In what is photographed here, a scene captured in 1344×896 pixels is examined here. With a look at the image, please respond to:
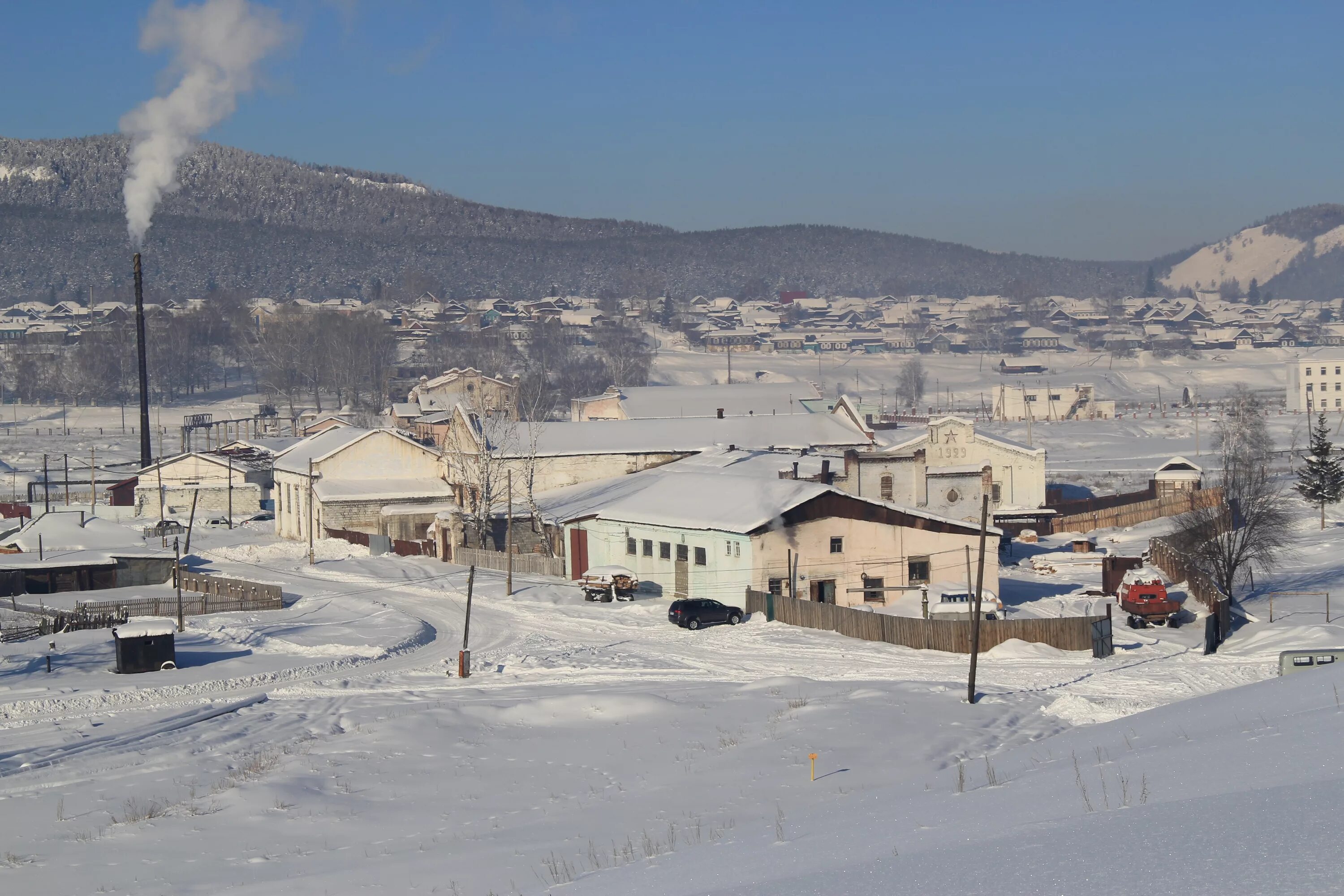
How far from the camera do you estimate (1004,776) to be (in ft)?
44.5

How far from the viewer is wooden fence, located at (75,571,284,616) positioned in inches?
1451

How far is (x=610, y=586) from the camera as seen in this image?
37.9 m

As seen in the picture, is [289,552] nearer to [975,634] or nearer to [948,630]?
[948,630]

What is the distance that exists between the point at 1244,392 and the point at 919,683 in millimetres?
102883

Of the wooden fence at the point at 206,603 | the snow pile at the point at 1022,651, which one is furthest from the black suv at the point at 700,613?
the wooden fence at the point at 206,603

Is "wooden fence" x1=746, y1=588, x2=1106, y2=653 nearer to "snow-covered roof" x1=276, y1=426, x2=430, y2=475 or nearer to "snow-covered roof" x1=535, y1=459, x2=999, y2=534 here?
"snow-covered roof" x1=535, y1=459, x2=999, y2=534

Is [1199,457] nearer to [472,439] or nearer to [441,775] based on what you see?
[472,439]

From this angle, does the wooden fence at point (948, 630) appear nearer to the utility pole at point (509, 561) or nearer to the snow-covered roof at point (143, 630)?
the utility pole at point (509, 561)

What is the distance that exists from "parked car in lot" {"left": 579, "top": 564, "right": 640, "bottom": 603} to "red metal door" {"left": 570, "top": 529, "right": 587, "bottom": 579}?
4.30 metres

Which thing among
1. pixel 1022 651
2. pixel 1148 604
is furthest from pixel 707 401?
pixel 1022 651

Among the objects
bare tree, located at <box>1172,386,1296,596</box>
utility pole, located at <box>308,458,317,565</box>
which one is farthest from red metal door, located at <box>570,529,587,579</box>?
bare tree, located at <box>1172,386,1296,596</box>

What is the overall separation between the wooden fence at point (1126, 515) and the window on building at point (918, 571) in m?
18.7

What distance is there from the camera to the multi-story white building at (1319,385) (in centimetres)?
12162

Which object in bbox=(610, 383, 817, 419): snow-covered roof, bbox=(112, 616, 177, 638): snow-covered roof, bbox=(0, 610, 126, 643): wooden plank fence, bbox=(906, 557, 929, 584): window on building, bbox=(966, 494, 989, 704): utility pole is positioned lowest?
bbox=(0, 610, 126, 643): wooden plank fence
